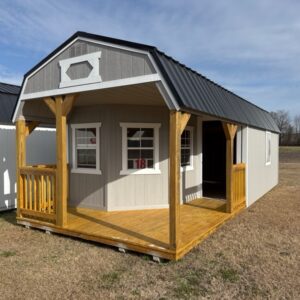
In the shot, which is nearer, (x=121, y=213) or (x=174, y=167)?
(x=174, y=167)

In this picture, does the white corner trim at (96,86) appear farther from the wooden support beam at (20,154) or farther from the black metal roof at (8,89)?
the black metal roof at (8,89)

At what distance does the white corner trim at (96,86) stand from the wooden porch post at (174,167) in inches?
26.1

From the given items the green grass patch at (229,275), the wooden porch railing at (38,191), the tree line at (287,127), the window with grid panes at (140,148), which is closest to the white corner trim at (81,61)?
the wooden porch railing at (38,191)

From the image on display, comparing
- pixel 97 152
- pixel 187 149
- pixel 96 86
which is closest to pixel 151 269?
pixel 96 86

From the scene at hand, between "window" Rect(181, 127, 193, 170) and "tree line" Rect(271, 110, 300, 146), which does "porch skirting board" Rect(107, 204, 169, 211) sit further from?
"tree line" Rect(271, 110, 300, 146)

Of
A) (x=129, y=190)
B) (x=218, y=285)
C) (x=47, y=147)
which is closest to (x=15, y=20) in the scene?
(x=47, y=147)

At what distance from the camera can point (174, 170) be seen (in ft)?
14.6

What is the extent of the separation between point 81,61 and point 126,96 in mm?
1183

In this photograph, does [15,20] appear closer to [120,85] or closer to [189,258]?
[120,85]

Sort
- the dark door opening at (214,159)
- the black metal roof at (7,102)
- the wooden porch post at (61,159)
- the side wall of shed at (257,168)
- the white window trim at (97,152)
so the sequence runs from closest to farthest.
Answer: the wooden porch post at (61,159) → the white window trim at (97,152) → the black metal roof at (7,102) → the side wall of shed at (257,168) → the dark door opening at (214,159)

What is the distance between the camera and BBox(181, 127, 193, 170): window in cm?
815

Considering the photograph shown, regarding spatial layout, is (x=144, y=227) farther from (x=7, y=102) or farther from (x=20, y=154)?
(x=7, y=102)

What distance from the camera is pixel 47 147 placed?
9.27 meters

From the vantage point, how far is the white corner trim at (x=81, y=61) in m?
5.14
